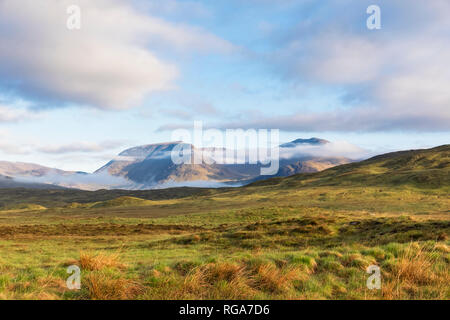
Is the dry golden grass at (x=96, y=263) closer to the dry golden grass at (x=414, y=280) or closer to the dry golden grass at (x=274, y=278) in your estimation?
the dry golden grass at (x=274, y=278)

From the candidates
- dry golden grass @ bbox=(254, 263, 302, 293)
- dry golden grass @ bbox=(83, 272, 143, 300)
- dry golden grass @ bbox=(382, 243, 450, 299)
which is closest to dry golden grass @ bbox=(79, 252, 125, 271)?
dry golden grass @ bbox=(83, 272, 143, 300)

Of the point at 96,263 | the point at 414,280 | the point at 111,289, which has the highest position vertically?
the point at 111,289

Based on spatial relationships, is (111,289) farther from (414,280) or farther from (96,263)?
(414,280)

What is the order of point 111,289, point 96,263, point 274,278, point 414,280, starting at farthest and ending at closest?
1. point 96,263
2. point 414,280
3. point 274,278
4. point 111,289

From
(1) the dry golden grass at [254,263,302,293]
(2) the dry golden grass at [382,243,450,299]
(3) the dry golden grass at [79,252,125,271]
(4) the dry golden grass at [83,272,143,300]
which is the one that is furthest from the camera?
(3) the dry golden grass at [79,252,125,271]

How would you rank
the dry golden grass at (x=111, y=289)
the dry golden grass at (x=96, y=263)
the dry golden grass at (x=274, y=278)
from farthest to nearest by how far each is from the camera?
the dry golden grass at (x=96, y=263), the dry golden grass at (x=274, y=278), the dry golden grass at (x=111, y=289)

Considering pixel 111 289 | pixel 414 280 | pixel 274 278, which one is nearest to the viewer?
pixel 111 289

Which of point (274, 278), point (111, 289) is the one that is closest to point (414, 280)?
point (274, 278)

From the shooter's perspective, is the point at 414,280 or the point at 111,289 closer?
the point at 111,289

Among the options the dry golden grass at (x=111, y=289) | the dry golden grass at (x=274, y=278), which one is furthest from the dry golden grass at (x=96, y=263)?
the dry golden grass at (x=274, y=278)

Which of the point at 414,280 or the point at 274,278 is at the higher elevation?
the point at 274,278

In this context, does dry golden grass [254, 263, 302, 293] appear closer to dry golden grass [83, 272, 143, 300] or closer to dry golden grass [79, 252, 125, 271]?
dry golden grass [83, 272, 143, 300]
